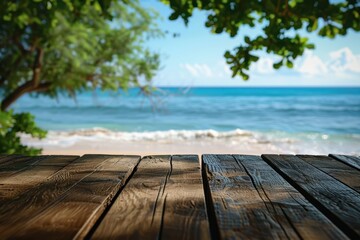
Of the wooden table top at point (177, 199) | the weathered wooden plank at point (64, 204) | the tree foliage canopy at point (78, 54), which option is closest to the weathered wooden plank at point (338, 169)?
the wooden table top at point (177, 199)

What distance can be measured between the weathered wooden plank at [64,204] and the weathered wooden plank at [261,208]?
0.42m

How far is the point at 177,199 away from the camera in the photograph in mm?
1427

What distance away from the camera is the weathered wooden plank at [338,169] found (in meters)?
1.80

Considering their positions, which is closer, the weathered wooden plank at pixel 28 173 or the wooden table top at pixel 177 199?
the wooden table top at pixel 177 199

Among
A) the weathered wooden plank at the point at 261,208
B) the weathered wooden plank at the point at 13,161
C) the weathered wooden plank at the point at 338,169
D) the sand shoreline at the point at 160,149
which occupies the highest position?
the weathered wooden plank at the point at 13,161

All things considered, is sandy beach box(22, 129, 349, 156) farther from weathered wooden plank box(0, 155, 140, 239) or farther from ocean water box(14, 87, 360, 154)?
weathered wooden plank box(0, 155, 140, 239)

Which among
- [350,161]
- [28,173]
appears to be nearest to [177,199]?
[28,173]

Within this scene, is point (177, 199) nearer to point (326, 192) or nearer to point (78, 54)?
point (326, 192)

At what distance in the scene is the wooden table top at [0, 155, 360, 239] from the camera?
114 cm

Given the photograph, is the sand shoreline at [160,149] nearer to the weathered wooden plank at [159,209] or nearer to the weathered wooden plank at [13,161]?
the weathered wooden plank at [13,161]

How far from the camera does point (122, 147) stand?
47.3 feet

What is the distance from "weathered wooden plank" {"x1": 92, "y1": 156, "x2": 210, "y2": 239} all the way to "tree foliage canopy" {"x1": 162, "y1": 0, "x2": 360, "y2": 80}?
2049 mm

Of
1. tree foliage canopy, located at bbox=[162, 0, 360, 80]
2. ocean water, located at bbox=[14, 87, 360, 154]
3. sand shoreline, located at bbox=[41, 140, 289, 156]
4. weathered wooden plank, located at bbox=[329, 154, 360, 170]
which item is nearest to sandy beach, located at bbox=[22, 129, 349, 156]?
sand shoreline, located at bbox=[41, 140, 289, 156]

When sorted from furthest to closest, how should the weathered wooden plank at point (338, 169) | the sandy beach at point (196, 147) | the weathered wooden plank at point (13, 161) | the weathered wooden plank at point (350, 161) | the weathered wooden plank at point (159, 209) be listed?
1. the sandy beach at point (196, 147)
2. the weathered wooden plank at point (350, 161)
3. the weathered wooden plank at point (13, 161)
4. the weathered wooden plank at point (338, 169)
5. the weathered wooden plank at point (159, 209)
